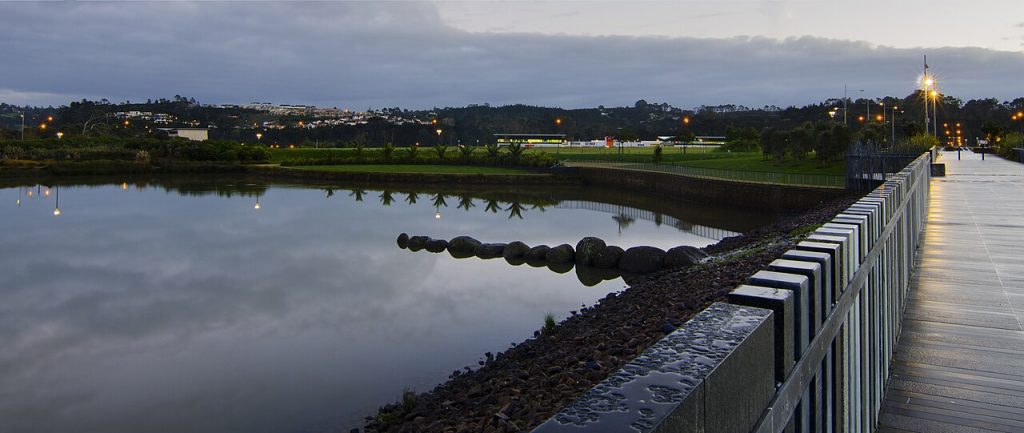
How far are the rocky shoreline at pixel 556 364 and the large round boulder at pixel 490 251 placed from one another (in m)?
7.66

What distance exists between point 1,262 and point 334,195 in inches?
1102

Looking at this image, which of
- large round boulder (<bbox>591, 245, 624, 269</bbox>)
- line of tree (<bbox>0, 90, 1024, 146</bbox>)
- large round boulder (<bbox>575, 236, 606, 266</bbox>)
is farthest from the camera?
line of tree (<bbox>0, 90, 1024, 146</bbox>)

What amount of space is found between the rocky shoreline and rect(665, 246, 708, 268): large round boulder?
3.00 m

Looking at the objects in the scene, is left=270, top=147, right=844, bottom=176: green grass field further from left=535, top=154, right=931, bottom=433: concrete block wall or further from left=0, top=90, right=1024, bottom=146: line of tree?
left=535, top=154, right=931, bottom=433: concrete block wall

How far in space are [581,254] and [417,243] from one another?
6.61 metres

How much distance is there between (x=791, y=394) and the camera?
225cm

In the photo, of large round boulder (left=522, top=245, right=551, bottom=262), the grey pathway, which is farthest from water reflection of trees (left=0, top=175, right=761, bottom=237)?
the grey pathway

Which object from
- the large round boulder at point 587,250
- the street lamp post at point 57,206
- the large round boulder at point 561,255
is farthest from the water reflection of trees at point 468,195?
the large round boulder at point 587,250

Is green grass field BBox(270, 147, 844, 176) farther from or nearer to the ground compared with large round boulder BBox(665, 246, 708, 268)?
farther from the ground

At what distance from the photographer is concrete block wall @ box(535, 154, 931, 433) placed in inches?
58.2

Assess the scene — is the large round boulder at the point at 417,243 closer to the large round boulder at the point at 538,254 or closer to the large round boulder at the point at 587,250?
the large round boulder at the point at 538,254

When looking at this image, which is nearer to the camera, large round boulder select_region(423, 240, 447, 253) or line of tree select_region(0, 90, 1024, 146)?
large round boulder select_region(423, 240, 447, 253)

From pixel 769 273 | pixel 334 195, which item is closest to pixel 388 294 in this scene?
pixel 769 273

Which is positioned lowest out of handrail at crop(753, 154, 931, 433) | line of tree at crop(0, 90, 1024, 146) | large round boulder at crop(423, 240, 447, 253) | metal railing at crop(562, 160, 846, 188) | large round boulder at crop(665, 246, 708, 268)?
large round boulder at crop(423, 240, 447, 253)
